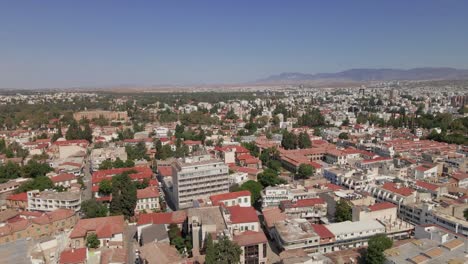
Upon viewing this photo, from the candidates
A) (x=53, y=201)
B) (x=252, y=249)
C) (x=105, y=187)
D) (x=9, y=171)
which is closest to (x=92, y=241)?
(x=53, y=201)

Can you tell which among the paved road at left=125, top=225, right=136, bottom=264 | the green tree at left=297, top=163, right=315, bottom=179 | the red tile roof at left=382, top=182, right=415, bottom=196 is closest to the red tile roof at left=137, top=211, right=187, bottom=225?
the paved road at left=125, top=225, right=136, bottom=264

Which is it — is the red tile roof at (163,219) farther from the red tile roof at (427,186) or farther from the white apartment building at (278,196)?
the red tile roof at (427,186)

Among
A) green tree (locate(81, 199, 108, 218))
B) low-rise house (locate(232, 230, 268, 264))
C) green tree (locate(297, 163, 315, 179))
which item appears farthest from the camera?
green tree (locate(297, 163, 315, 179))

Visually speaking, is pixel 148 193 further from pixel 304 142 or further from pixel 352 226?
pixel 304 142

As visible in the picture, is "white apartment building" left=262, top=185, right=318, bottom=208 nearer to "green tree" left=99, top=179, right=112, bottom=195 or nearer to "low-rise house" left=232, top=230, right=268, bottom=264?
"low-rise house" left=232, top=230, right=268, bottom=264

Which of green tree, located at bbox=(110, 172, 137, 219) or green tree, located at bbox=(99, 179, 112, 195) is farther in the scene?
green tree, located at bbox=(99, 179, 112, 195)

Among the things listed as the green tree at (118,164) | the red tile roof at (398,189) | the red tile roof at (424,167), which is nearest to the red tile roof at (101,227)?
the green tree at (118,164)

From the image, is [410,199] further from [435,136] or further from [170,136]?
[170,136]

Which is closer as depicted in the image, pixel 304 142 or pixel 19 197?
pixel 19 197
